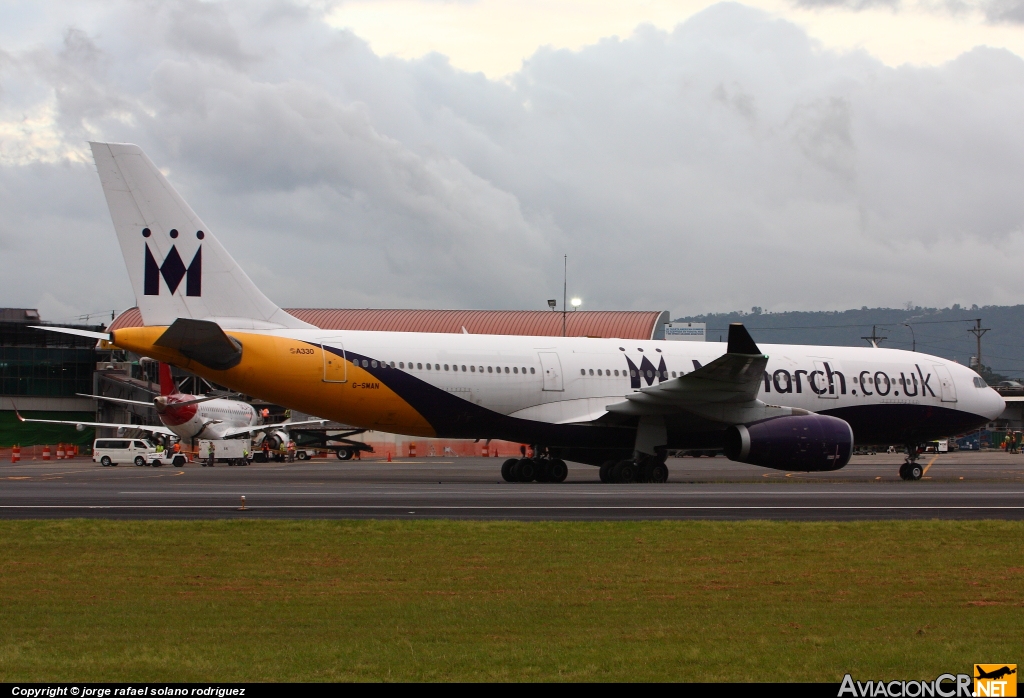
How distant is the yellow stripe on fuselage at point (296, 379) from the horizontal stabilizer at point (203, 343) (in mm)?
186

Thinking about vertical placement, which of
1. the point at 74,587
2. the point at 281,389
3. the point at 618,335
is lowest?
the point at 74,587

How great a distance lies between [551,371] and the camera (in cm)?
2777

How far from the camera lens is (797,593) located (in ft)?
33.0

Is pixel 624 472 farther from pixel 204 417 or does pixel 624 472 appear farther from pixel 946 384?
pixel 204 417

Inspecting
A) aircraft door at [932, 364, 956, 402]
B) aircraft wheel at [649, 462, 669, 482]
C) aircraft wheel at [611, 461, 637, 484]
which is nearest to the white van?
aircraft wheel at [611, 461, 637, 484]

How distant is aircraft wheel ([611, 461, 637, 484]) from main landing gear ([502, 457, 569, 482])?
1.89 meters

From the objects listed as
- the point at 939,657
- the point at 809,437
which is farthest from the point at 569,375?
the point at 939,657

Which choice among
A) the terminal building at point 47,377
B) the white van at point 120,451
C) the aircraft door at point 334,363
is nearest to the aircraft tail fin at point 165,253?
the aircraft door at point 334,363

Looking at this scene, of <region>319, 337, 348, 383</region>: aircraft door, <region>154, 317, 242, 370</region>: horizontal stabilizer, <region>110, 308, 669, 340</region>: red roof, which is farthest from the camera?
<region>110, 308, 669, 340</region>: red roof

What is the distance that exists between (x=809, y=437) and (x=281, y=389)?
1314 centimetres

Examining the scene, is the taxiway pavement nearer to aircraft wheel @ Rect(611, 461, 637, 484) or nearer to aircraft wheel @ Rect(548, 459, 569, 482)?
aircraft wheel @ Rect(611, 461, 637, 484)

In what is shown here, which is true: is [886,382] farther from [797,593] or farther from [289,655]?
[289,655]

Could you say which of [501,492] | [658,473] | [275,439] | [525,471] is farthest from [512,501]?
[275,439]

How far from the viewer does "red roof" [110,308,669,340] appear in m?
63.5
